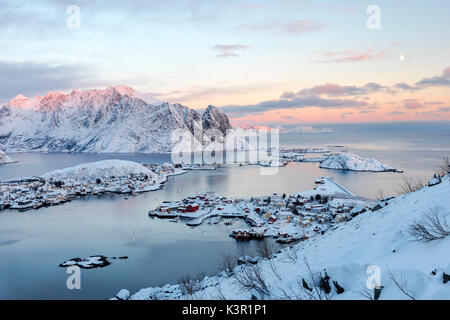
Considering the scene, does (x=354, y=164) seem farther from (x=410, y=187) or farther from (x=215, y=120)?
(x=215, y=120)

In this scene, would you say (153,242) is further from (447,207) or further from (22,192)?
(22,192)

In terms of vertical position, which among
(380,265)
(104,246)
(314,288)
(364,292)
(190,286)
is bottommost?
(104,246)

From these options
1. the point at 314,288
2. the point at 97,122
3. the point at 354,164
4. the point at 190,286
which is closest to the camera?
the point at 314,288

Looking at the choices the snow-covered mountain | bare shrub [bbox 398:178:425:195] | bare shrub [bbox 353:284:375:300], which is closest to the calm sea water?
bare shrub [bbox 398:178:425:195]

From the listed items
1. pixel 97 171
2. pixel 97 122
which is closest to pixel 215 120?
pixel 97 122

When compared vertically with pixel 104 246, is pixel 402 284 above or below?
above

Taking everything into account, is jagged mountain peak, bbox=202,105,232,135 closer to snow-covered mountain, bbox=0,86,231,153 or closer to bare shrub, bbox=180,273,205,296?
snow-covered mountain, bbox=0,86,231,153

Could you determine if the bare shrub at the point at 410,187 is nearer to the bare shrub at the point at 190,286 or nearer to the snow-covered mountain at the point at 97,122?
the bare shrub at the point at 190,286
